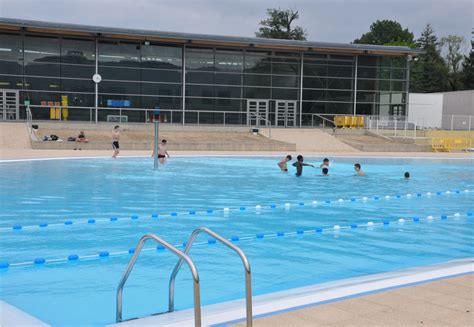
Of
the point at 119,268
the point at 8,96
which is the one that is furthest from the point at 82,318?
the point at 8,96

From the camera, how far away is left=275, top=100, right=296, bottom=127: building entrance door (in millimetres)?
41281

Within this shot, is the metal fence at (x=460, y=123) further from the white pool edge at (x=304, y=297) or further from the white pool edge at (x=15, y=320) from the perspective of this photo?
the white pool edge at (x=15, y=320)

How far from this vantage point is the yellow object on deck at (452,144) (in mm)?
33938

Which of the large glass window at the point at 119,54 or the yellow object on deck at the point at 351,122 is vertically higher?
the large glass window at the point at 119,54

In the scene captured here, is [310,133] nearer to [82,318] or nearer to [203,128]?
[203,128]

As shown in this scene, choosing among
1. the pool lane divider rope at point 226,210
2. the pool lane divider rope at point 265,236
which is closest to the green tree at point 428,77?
the pool lane divider rope at point 226,210

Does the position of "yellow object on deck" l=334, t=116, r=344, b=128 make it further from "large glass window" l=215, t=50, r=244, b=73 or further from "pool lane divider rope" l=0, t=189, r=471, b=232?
"pool lane divider rope" l=0, t=189, r=471, b=232

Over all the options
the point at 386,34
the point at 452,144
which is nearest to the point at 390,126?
the point at 452,144

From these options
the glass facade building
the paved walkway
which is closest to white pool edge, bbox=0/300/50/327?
the paved walkway

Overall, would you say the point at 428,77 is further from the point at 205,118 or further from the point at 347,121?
the point at 205,118

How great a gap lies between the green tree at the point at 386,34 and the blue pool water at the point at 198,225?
65243 millimetres

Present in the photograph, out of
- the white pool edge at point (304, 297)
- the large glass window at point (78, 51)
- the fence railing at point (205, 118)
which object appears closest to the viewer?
the white pool edge at point (304, 297)

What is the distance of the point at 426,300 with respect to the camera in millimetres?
4352

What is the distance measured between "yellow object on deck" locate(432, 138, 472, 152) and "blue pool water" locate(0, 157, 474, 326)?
1635 cm
